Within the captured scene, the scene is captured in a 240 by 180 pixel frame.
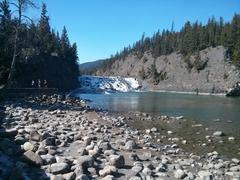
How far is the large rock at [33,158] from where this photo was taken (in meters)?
12.5

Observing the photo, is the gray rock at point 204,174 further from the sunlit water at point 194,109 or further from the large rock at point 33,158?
the sunlit water at point 194,109

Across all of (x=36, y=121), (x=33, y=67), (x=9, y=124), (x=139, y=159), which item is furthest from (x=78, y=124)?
(x=33, y=67)

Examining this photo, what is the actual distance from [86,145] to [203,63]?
158583 millimetres

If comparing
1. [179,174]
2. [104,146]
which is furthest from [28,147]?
[179,174]

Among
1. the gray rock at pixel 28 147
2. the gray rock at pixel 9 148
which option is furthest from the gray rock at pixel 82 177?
the gray rock at pixel 28 147

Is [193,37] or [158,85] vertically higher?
[193,37]

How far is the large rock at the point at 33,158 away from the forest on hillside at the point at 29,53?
89.2ft

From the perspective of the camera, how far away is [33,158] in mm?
12633

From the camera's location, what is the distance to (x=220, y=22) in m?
196

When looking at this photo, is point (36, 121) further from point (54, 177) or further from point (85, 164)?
point (54, 177)

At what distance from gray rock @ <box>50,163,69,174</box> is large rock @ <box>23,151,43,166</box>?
60 centimetres

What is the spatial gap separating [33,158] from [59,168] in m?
1.21

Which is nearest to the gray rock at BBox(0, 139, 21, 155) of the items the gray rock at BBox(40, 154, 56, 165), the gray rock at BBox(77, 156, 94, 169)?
the gray rock at BBox(40, 154, 56, 165)

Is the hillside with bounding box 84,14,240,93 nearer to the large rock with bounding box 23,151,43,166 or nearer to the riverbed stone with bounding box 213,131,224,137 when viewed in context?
the riverbed stone with bounding box 213,131,224,137
